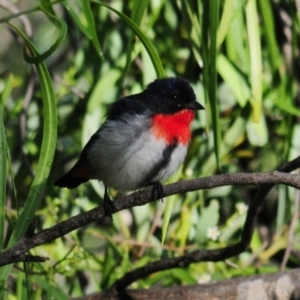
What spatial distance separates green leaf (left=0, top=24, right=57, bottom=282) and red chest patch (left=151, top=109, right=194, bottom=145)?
3.03ft

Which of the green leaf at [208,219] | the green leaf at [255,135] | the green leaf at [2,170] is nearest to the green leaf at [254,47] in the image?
the green leaf at [255,135]

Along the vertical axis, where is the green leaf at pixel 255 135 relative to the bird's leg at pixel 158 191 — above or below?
above

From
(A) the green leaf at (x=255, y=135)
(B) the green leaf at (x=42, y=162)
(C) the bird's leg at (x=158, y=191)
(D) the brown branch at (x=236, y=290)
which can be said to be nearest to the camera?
(B) the green leaf at (x=42, y=162)

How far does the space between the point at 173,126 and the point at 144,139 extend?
15 cm

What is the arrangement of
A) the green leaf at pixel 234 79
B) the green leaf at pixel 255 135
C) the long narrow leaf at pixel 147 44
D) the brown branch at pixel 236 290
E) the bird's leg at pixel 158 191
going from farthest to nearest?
the green leaf at pixel 255 135 < the green leaf at pixel 234 79 < the brown branch at pixel 236 290 < the bird's leg at pixel 158 191 < the long narrow leaf at pixel 147 44

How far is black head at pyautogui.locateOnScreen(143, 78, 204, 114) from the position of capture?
393 cm

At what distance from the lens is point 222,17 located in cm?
355

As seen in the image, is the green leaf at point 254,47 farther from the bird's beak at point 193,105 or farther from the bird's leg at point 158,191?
the bird's leg at point 158,191

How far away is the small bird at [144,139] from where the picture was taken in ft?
12.3

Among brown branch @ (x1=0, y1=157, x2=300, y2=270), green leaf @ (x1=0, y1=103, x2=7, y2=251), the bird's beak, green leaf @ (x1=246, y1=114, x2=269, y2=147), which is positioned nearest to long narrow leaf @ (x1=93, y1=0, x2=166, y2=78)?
brown branch @ (x1=0, y1=157, x2=300, y2=270)

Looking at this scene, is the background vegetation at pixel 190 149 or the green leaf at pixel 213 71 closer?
the green leaf at pixel 213 71

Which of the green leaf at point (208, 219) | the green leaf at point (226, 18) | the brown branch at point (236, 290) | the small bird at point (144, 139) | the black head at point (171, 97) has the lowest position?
the brown branch at point (236, 290)

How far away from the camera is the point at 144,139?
3752mm

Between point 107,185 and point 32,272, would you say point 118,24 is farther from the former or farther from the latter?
point 32,272
